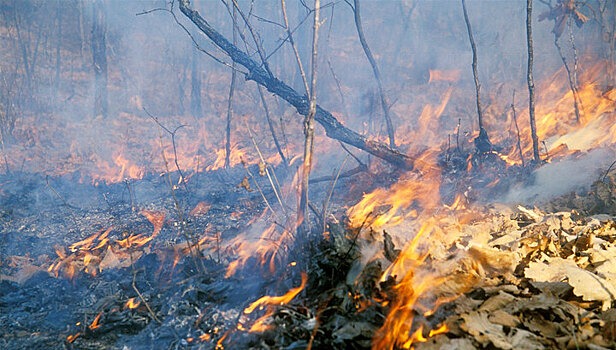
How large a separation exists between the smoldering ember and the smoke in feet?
0.14

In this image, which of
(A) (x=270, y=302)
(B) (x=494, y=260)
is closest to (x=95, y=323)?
(A) (x=270, y=302)

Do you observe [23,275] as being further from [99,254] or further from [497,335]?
[497,335]

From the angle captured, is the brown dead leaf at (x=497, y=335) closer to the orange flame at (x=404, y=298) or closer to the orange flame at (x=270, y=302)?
the orange flame at (x=404, y=298)

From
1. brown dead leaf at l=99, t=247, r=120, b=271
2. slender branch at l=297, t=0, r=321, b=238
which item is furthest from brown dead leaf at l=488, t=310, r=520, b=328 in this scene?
brown dead leaf at l=99, t=247, r=120, b=271

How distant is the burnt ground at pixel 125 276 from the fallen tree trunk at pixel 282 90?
2204 mm

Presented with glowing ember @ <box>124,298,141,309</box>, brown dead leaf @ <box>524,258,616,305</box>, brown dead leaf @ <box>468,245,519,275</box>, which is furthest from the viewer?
glowing ember @ <box>124,298,141,309</box>

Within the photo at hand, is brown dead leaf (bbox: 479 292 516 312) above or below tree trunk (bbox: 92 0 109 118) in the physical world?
below

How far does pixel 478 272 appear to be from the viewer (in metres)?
3.15

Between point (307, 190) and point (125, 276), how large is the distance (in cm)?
288

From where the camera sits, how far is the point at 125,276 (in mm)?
5207

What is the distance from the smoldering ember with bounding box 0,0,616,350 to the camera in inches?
112

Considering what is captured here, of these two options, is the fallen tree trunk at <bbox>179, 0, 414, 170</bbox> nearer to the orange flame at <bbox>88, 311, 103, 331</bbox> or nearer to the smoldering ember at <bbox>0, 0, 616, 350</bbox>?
the smoldering ember at <bbox>0, 0, 616, 350</bbox>

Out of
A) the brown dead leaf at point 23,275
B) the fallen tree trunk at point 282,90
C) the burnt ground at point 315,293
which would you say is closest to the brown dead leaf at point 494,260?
the burnt ground at point 315,293

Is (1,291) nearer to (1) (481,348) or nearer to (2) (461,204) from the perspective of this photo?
(1) (481,348)
